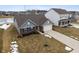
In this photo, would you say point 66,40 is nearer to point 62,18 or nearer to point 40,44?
point 62,18

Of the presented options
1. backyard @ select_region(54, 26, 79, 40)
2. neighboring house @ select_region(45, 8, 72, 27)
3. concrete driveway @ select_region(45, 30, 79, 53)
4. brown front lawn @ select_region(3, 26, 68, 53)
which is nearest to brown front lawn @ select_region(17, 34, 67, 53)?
brown front lawn @ select_region(3, 26, 68, 53)

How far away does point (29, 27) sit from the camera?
5.61 meters

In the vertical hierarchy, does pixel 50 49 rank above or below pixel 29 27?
below

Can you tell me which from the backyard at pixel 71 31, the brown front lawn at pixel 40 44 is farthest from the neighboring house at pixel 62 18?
the brown front lawn at pixel 40 44

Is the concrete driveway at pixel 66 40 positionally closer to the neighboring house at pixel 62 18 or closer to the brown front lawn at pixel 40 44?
the brown front lawn at pixel 40 44

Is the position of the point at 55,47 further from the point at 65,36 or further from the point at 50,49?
the point at 65,36

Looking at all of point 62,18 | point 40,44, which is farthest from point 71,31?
point 40,44

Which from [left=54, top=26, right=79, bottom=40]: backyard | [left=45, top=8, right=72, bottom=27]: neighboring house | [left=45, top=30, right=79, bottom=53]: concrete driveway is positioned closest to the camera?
[left=45, top=8, right=72, bottom=27]: neighboring house

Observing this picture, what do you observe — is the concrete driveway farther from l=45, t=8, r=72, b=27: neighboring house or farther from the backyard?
l=45, t=8, r=72, b=27: neighboring house
